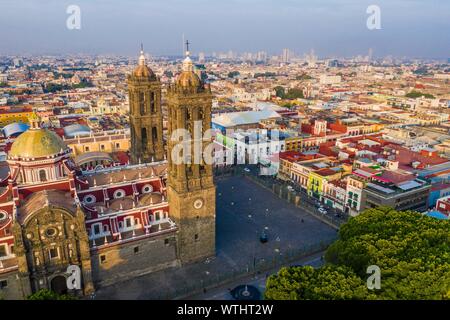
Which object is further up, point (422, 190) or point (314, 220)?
point (422, 190)

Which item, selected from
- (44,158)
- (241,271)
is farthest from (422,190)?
(44,158)

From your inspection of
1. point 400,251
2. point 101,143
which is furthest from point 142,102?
point 400,251

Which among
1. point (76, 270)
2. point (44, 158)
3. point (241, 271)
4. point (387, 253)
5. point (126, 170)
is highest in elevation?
point (44, 158)

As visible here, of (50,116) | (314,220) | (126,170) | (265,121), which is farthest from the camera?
(50,116)

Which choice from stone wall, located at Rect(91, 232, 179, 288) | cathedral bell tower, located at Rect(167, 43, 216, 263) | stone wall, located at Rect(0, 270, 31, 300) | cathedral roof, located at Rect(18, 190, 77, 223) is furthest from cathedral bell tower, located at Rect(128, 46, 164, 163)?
stone wall, located at Rect(0, 270, 31, 300)

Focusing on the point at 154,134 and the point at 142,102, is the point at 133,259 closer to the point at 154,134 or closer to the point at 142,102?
the point at 154,134

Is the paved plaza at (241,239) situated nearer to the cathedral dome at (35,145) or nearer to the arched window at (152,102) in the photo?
the cathedral dome at (35,145)

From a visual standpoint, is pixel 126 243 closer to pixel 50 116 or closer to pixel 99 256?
pixel 99 256
